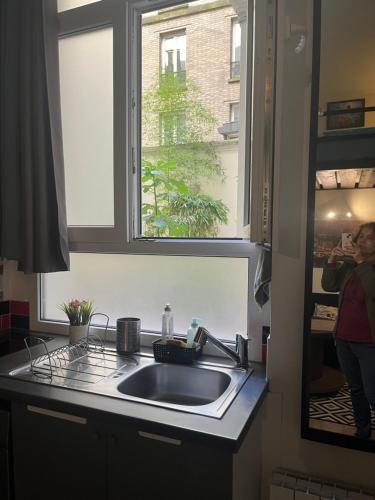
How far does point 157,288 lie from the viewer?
6.17ft

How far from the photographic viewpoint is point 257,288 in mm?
1449

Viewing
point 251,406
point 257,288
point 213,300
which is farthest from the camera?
point 213,300

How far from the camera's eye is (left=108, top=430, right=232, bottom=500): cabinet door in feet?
3.43

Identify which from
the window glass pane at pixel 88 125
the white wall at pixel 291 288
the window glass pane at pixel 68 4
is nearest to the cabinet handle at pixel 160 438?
the white wall at pixel 291 288

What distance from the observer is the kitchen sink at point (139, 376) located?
54.4 inches

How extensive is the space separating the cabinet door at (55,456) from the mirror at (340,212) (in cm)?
76

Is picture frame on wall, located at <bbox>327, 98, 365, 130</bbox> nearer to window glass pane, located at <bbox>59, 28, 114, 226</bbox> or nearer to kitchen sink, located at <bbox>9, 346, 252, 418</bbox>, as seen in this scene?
kitchen sink, located at <bbox>9, 346, 252, 418</bbox>

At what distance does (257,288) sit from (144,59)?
132 centimetres

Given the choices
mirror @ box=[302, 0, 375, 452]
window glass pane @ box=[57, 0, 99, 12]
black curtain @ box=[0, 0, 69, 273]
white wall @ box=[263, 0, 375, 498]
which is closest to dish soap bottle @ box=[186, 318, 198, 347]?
white wall @ box=[263, 0, 375, 498]

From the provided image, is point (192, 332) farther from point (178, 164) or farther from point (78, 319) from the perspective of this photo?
point (178, 164)

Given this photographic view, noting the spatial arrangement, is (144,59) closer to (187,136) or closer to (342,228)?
(187,136)

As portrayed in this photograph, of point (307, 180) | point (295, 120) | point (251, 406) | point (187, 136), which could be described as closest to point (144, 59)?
point (187, 136)

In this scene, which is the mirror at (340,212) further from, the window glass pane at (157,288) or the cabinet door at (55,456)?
the cabinet door at (55,456)

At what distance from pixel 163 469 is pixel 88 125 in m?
1.69
